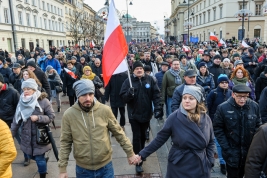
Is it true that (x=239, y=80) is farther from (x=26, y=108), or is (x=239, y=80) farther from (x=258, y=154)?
(x=26, y=108)

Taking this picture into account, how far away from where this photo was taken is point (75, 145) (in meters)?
2.97

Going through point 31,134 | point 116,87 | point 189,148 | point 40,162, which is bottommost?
point 40,162

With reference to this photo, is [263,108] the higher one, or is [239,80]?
[239,80]

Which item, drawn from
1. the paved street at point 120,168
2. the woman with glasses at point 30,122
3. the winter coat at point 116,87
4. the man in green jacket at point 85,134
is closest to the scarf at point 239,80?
the paved street at point 120,168

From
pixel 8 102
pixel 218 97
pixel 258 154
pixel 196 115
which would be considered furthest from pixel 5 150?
pixel 218 97

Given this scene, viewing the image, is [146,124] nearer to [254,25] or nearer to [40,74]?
[40,74]

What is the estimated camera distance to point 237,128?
3.36m

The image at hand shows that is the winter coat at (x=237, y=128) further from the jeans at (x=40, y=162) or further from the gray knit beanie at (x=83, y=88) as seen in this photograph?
the jeans at (x=40, y=162)

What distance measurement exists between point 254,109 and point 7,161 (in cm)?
309

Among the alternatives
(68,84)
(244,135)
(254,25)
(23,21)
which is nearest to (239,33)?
A: (254,25)

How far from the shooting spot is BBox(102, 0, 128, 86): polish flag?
4305 millimetres

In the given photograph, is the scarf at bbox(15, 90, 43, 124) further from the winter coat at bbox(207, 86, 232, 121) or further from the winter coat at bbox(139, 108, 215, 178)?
the winter coat at bbox(207, 86, 232, 121)

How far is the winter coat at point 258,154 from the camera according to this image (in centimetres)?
224

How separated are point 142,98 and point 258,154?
8.32 ft
